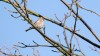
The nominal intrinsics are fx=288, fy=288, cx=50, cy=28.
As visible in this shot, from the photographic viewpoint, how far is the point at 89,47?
5.05m

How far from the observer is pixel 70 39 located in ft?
12.1

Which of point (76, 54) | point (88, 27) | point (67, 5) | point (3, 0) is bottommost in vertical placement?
point (76, 54)

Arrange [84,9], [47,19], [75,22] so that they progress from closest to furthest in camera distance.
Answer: [75,22] < [84,9] < [47,19]

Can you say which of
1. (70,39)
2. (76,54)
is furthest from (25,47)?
(70,39)

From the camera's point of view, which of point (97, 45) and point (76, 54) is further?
point (76, 54)

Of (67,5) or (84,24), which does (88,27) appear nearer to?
(84,24)

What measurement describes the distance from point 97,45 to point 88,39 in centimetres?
20

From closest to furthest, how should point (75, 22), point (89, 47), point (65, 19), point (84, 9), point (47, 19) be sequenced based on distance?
point (75, 22), point (65, 19), point (84, 9), point (89, 47), point (47, 19)

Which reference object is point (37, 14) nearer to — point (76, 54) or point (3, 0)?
point (3, 0)

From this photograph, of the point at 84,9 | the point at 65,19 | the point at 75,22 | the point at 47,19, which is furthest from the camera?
the point at 47,19

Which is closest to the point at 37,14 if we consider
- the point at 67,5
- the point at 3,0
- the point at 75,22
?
the point at 3,0

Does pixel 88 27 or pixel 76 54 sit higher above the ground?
pixel 88 27

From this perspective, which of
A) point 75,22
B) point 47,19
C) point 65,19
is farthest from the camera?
point 47,19

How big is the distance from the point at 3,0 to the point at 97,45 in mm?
2262
